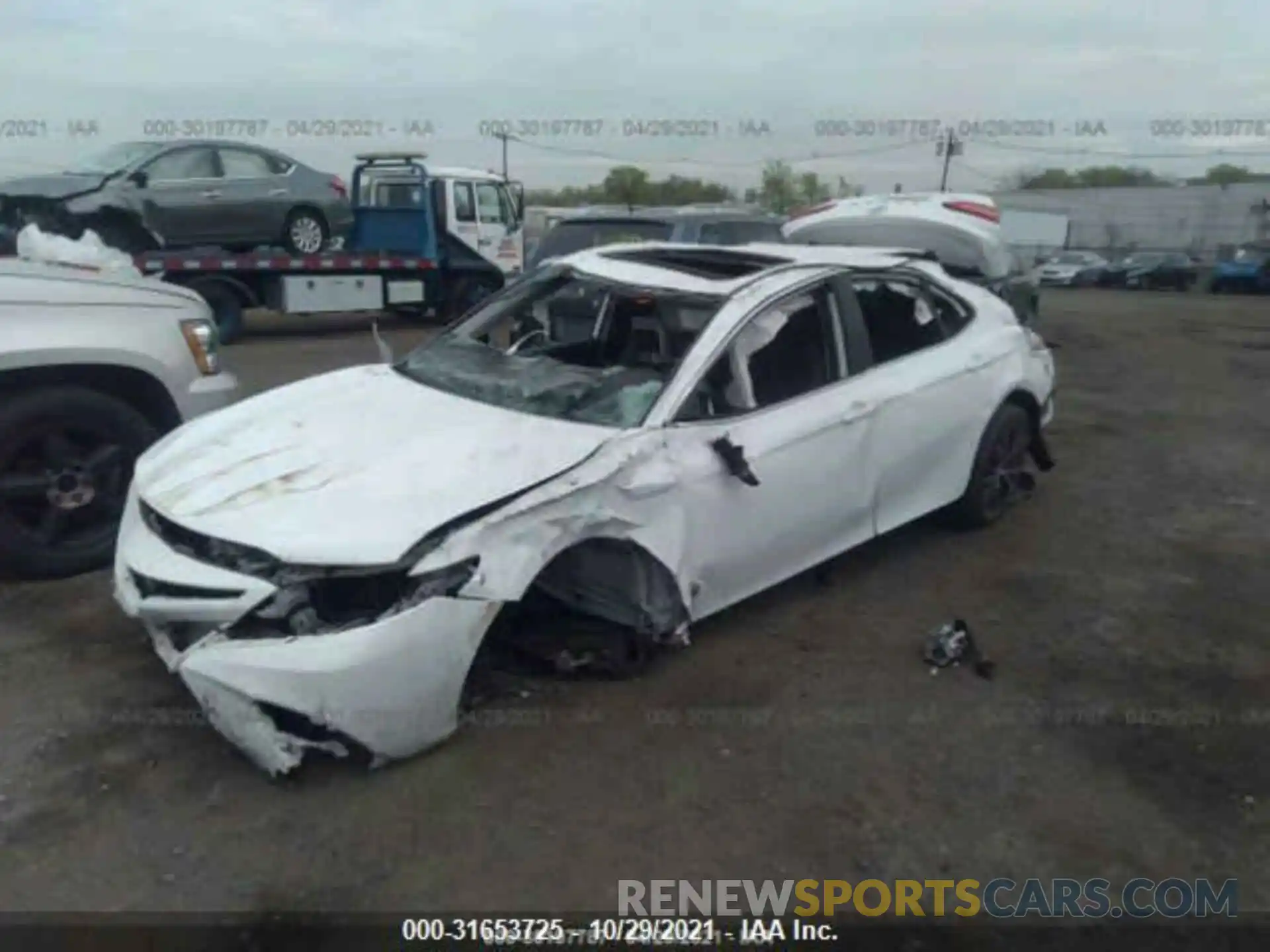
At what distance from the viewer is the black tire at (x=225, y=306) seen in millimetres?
12312

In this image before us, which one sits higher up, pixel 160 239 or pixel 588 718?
pixel 160 239

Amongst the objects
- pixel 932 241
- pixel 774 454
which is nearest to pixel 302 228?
pixel 932 241

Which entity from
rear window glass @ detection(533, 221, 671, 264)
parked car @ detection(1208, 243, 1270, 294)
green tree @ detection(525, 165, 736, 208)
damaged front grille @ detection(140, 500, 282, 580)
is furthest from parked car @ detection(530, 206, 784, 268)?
green tree @ detection(525, 165, 736, 208)

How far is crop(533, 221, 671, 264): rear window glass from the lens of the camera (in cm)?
926

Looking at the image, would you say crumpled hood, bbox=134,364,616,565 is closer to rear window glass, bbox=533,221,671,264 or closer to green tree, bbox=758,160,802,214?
rear window glass, bbox=533,221,671,264

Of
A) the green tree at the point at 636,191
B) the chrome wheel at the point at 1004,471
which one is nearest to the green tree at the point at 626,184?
the green tree at the point at 636,191

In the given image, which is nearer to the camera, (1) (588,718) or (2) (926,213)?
(1) (588,718)

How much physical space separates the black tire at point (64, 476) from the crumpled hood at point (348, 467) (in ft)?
2.71

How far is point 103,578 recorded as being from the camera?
4.34 meters

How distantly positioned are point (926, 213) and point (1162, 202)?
44.2m

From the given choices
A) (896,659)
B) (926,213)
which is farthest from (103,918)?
(926,213)

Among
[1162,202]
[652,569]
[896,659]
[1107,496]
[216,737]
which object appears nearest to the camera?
[216,737]

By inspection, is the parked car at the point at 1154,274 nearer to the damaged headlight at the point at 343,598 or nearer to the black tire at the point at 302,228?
the black tire at the point at 302,228

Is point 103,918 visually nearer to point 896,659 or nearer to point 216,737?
point 216,737
